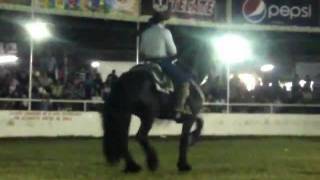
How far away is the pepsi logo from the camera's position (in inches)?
1175

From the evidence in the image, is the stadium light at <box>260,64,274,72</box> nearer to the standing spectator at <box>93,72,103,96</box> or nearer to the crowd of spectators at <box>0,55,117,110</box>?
the crowd of spectators at <box>0,55,117,110</box>

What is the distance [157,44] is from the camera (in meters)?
11.3

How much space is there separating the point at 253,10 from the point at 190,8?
309cm

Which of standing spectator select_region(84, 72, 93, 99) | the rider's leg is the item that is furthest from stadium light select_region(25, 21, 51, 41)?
the rider's leg

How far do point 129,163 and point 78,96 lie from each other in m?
14.9

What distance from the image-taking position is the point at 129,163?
10883 mm

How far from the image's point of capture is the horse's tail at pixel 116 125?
10680 millimetres

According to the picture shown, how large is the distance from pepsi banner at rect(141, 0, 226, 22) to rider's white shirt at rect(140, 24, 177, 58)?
612 inches

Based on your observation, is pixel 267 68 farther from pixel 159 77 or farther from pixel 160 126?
pixel 159 77

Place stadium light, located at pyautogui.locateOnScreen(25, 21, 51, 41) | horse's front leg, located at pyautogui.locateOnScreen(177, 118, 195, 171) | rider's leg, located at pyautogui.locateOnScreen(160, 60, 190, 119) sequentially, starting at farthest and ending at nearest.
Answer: stadium light, located at pyautogui.locateOnScreen(25, 21, 51, 41)
horse's front leg, located at pyautogui.locateOnScreen(177, 118, 195, 171)
rider's leg, located at pyautogui.locateOnScreen(160, 60, 190, 119)

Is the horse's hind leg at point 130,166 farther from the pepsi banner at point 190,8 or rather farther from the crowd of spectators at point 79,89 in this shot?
the pepsi banner at point 190,8

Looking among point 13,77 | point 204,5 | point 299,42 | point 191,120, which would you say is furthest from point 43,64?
point 191,120

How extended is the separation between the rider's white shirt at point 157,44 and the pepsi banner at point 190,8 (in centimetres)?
1555

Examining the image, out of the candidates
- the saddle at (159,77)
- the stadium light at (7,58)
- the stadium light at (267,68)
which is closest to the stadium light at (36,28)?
the stadium light at (7,58)
